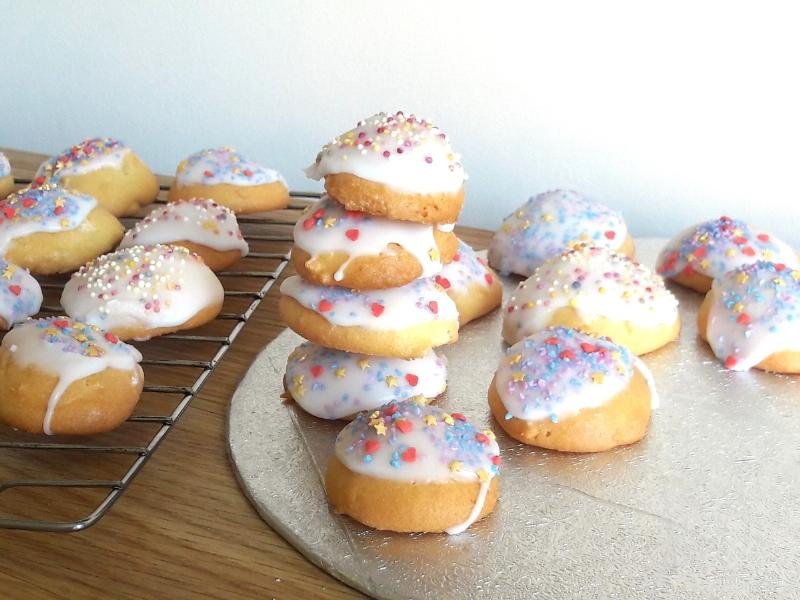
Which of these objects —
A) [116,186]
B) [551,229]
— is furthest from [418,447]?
[116,186]

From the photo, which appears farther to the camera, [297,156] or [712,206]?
[297,156]

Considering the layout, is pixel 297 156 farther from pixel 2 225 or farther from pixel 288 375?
pixel 288 375

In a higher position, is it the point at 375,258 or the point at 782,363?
the point at 375,258

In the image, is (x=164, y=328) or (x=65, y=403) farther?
(x=164, y=328)

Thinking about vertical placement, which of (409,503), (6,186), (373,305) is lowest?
(6,186)

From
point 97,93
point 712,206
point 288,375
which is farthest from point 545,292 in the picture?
point 97,93

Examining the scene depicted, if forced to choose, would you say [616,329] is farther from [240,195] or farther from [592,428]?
[240,195]

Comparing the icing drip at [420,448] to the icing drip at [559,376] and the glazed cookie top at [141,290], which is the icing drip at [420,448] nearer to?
the icing drip at [559,376]

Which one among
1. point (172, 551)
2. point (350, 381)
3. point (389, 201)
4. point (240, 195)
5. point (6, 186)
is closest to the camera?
point (172, 551)

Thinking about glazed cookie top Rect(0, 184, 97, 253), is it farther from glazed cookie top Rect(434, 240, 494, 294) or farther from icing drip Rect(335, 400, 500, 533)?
icing drip Rect(335, 400, 500, 533)
